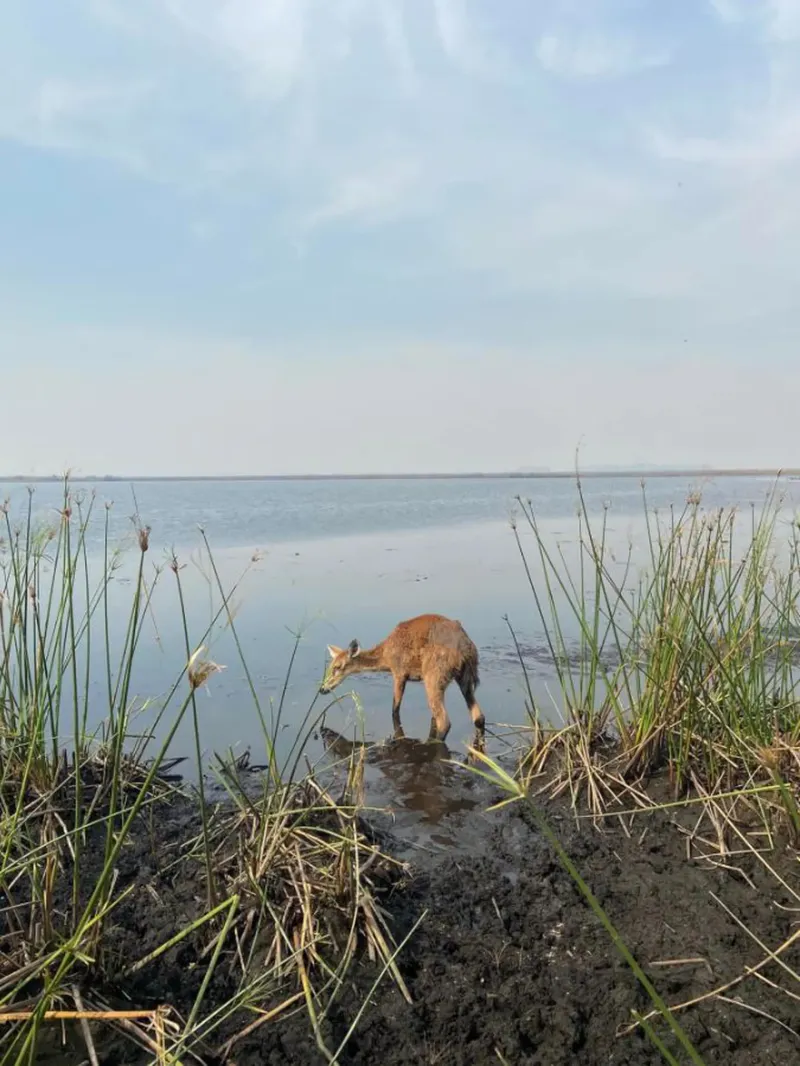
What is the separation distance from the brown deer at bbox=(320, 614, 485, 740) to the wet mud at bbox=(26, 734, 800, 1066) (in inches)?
81.8

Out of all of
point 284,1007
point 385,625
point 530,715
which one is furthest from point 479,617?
point 284,1007

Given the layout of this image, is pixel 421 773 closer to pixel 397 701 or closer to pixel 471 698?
pixel 471 698

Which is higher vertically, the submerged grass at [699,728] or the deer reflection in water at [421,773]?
the submerged grass at [699,728]

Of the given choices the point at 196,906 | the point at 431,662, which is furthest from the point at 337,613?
the point at 196,906

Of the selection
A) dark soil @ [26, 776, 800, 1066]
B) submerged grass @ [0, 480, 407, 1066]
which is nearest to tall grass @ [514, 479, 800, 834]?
dark soil @ [26, 776, 800, 1066]

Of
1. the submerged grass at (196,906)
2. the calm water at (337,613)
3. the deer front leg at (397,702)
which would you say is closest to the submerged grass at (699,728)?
the calm water at (337,613)

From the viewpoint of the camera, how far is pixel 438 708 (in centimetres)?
629

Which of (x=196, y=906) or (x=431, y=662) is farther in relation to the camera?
(x=431, y=662)

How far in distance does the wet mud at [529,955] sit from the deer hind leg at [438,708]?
1.98 m

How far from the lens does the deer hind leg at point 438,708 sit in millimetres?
6238

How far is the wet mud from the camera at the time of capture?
2.55 m

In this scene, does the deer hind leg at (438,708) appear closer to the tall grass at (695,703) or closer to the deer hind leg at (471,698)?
the deer hind leg at (471,698)

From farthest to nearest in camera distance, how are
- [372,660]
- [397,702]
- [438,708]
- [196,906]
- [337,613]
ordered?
[337,613]
[372,660]
[397,702]
[438,708]
[196,906]

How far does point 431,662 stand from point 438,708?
0.40m
